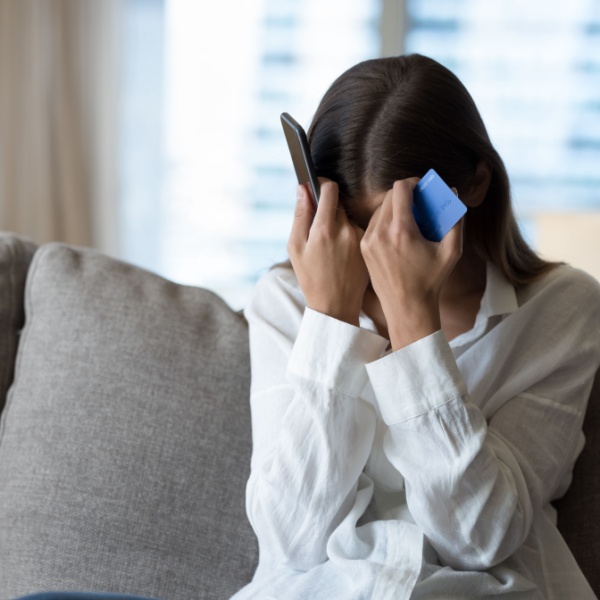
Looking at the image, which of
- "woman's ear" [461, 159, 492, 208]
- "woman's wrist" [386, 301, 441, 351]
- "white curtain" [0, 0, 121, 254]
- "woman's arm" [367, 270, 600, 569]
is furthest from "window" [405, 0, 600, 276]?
"woman's wrist" [386, 301, 441, 351]

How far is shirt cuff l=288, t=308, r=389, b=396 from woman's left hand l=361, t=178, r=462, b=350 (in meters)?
0.04

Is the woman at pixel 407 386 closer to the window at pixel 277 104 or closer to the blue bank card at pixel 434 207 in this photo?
the blue bank card at pixel 434 207

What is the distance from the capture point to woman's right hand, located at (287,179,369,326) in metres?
1.03

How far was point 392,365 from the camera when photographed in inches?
37.9

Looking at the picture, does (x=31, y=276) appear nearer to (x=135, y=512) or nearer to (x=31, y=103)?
(x=135, y=512)

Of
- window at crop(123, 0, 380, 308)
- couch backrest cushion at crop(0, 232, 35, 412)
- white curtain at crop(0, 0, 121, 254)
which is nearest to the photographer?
couch backrest cushion at crop(0, 232, 35, 412)

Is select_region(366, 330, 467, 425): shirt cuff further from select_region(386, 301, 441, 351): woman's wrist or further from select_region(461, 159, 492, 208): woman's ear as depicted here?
select_region(461, 159, 492, 208): woman's ear

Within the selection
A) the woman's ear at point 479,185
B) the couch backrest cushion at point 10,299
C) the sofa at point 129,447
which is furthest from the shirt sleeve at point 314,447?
the couch backrest cushion at point 10,299

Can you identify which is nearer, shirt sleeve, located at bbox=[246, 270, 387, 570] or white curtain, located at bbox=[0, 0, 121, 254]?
shirt sleeve, located at bbox=[246, 270, 387, 570]

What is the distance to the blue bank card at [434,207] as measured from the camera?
3.18 ft

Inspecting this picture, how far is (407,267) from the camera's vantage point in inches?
38.9

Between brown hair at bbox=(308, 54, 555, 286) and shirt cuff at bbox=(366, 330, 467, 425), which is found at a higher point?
brown hair at bbox=(308, 54, 555, 286)

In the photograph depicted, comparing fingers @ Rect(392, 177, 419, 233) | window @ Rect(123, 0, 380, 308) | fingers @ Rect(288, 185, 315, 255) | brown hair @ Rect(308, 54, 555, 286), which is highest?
brown hair @ Rect(308, 54, 555, 286)

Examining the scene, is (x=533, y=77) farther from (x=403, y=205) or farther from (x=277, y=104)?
(x=403, y=205)
